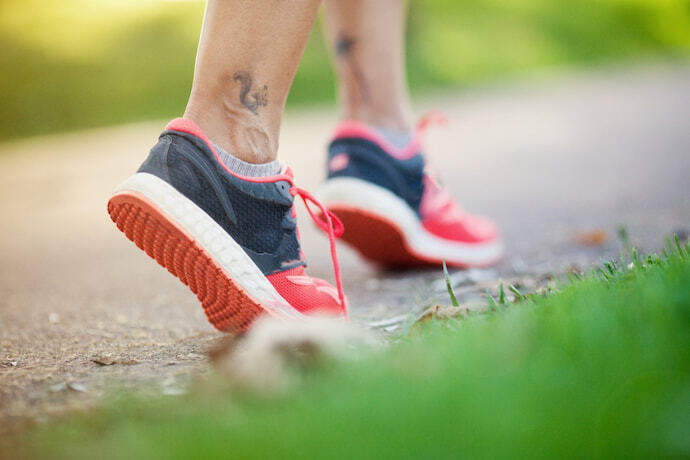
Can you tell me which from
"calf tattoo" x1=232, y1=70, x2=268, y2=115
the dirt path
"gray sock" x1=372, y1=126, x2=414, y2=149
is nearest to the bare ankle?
"calf tattoo" x1=232, y1=70, x2=268, y2=115

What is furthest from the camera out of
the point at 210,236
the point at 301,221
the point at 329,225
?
the point at 301,221

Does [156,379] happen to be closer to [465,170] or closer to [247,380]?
[247,380]

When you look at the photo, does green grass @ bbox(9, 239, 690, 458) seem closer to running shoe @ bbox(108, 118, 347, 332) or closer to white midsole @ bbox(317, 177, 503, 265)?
running shoe @ bbox(108, 118, 347, 332)

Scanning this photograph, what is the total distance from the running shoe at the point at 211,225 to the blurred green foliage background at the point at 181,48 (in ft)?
28.3

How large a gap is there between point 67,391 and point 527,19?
11.2 meters

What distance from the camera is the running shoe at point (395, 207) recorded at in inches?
69.9

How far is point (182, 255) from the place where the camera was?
3.89 feet

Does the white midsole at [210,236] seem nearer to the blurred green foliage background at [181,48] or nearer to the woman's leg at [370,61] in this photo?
the woman's leg at [370,61]

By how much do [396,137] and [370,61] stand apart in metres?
0.22

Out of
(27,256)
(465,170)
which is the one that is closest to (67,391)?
(27,256)

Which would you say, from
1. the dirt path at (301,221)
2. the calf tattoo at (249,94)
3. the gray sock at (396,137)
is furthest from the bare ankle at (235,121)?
the gray sock at (396,137)

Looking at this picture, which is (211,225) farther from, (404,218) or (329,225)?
(404,218)

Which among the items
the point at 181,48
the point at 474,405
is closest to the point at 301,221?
the point at 474,405

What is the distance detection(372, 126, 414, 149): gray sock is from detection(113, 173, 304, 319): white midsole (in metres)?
0.76
